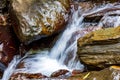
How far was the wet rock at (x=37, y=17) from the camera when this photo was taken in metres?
7.20

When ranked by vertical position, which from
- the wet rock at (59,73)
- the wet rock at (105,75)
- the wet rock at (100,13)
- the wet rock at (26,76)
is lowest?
the wet rock at (26,76)

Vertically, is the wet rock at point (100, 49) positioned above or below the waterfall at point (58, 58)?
above

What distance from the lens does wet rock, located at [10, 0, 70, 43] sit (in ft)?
23.6

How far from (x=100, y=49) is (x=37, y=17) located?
6.70 ft

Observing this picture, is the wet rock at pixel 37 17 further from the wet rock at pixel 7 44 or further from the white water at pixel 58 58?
the wet rock at pixel 7 44

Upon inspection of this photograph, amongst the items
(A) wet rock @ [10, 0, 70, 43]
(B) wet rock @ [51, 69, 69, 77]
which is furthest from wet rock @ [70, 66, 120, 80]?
(A) wet rock @ [10, 0, 70, 43]

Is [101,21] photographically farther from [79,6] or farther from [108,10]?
[79,6]

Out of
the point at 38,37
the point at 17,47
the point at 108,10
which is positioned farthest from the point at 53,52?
the point at 108,10

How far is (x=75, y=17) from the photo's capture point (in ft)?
26.6

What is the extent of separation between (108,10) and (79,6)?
97 cm

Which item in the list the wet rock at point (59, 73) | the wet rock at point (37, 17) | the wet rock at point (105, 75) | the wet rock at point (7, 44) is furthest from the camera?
the wet rock at point (7, 44)

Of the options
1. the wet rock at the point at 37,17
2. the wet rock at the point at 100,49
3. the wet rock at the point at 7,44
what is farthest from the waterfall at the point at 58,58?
the wet rock at the point at 100,49

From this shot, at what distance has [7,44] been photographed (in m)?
7.82

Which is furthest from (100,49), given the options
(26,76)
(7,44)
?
(7,44)
